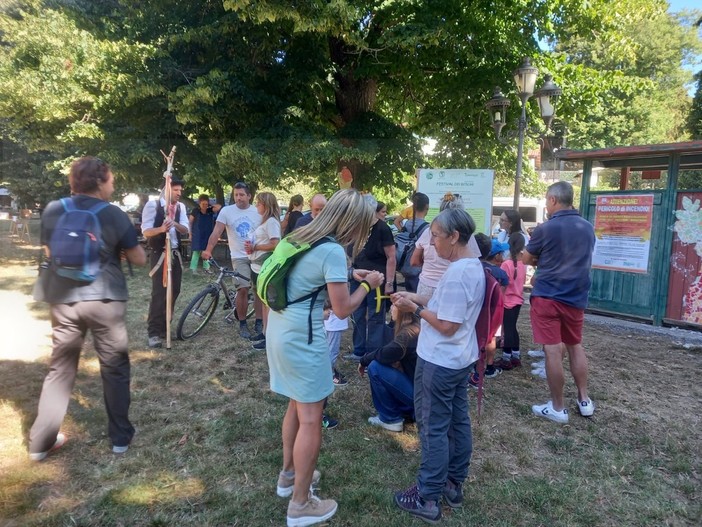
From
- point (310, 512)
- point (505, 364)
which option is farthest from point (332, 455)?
point (505, 364)

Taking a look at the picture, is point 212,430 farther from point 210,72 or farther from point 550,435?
point 210,72

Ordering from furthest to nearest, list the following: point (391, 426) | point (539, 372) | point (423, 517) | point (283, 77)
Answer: point (283, 77)
point (539, 372)
point (391, 426)
point (423, 517)

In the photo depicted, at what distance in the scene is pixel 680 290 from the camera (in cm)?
690

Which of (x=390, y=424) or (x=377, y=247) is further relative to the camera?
A: (x=377, y=247)

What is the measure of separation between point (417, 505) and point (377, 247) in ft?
9.52

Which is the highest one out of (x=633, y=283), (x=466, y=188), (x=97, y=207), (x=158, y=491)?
(x=466, y=188)

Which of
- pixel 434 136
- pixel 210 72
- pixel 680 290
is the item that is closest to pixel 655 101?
pixel 434 136

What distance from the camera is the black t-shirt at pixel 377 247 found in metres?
5.09

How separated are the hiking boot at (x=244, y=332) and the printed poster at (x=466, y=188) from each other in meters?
2.95

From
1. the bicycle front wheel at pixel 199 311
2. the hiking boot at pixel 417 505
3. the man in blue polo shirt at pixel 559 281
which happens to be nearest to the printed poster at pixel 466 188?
the man in blue polo shirt at pixel 559 281

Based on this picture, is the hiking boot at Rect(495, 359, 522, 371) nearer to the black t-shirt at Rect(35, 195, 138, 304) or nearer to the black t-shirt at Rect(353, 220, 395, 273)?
the black t-shirt at Rect(353, 220, 395, 273)

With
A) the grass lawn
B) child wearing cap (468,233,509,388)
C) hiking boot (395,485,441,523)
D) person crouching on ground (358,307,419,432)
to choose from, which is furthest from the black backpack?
hiking boot (395,485,441,523)

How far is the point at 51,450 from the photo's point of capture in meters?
Result: 3.16

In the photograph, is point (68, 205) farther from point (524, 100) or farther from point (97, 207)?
point (524, 100)
